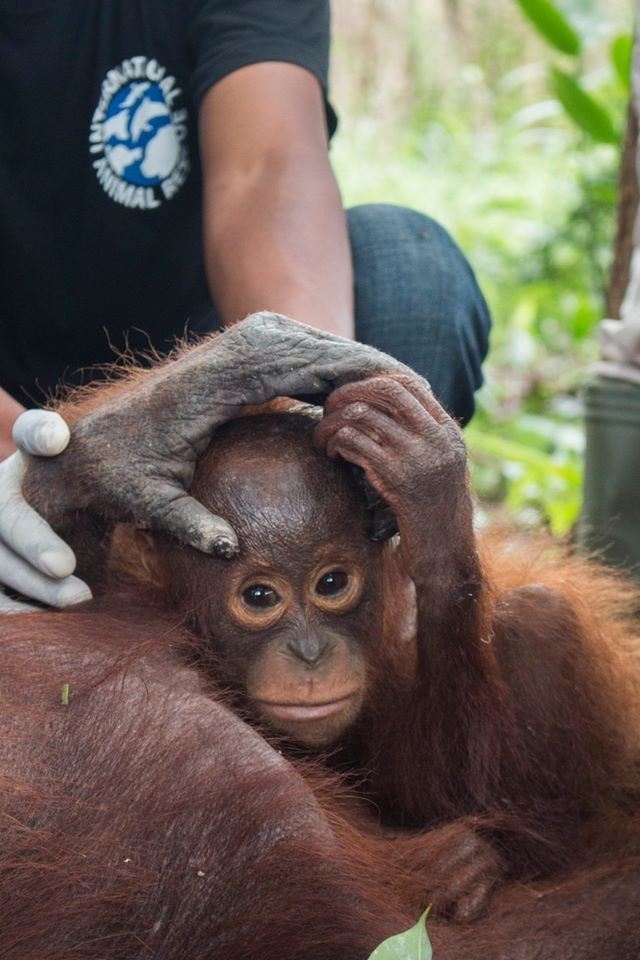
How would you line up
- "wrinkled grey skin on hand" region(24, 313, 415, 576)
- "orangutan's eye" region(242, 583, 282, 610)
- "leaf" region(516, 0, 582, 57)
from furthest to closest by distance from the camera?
"leaf" region(516, 0, 582, 57) < "orangutan's eye" region(242, 583, 282, 610) < "wrinkled grey skin on hand" region(24, 313, 415, 576)

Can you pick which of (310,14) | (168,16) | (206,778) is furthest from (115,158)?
(206,778)

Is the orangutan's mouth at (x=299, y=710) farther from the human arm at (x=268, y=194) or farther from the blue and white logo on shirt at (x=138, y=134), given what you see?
the blue and white logo on shirt at (x=138, y=134)

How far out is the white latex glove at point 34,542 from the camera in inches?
69.1

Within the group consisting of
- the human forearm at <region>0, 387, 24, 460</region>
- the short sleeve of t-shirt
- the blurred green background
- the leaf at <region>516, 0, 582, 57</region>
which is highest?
the short sleeve of t-shirt

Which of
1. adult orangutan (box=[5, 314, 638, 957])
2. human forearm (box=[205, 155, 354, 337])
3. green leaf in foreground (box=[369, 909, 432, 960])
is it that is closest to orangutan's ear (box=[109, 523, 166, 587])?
adult orangutan (box=[5, 314, 638, 957])

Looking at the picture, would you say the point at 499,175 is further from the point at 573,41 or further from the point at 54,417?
the point at 54,417

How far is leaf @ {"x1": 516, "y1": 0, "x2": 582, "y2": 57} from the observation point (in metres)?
4.33

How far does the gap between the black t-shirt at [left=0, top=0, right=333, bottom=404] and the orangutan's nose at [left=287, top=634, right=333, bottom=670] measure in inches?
39.3

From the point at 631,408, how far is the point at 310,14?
1.14 m

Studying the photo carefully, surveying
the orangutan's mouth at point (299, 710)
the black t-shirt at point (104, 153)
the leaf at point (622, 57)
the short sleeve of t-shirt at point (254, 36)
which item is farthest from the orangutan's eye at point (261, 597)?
the leaf at point (622, 57)

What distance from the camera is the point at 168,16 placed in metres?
2.64

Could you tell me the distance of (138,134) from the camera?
8.68 ft

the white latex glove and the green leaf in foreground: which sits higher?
the white latex glove

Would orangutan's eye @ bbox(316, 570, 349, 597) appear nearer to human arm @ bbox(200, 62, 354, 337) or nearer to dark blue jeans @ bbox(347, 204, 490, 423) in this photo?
human arm @ bbox(200, 62, 354, 337)
